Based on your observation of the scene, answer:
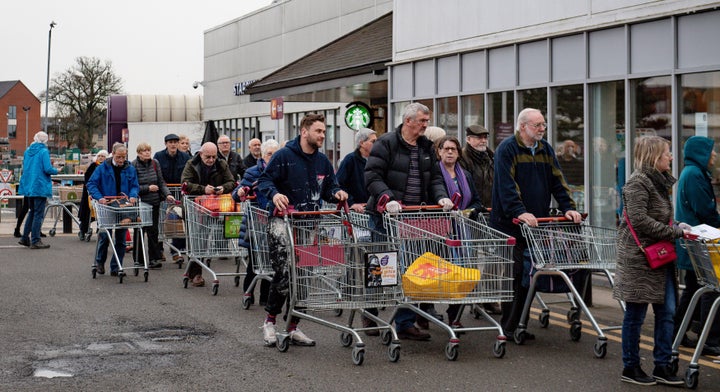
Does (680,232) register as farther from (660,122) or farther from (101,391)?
(660,122)

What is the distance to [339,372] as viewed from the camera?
834cm

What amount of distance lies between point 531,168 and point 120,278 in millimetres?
6917

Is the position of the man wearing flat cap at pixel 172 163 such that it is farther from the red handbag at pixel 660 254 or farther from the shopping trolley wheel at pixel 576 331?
the red handbag at pixel 660 254

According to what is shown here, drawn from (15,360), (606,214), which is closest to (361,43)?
(606,214)

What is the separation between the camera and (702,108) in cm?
1377

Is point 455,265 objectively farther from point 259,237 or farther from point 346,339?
point 259,237

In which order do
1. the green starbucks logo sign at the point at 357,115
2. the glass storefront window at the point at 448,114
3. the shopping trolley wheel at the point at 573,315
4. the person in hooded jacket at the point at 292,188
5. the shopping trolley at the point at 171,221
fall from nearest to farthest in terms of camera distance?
the person in hooded jacket at the point at 292,188 < the shopping trolley wheel at the point at 573,315 < the shopping trolley at the point at 171,221 < the glass storefront window at the point at 448,114 < the green starbucks logo sign at the point at 357,115

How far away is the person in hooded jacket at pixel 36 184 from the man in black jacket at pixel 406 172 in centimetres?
1154

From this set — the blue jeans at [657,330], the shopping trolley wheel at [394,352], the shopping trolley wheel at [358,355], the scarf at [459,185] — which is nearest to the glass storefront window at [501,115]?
the scarf at [459,185]

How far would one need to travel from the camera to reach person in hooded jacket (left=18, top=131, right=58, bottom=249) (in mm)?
19938

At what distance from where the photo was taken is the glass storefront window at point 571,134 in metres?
16.5

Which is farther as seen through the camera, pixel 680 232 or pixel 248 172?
pixel 248 172

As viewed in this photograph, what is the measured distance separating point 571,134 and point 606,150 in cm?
101

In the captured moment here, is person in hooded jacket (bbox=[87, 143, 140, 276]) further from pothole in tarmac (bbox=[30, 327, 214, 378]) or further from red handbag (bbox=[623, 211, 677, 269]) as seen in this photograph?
red handbag (bbox=[623, 211, 677, 269])
